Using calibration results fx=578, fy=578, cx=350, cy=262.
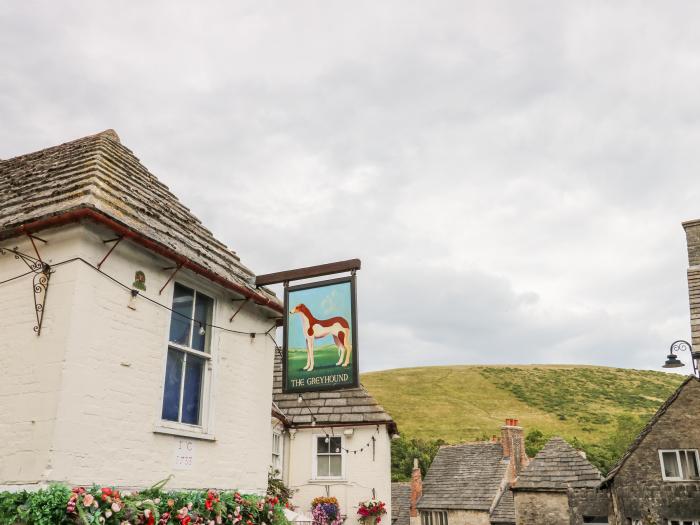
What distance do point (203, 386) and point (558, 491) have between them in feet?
76.3

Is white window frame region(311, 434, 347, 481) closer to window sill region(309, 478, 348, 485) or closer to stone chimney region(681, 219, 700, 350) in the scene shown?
window sill region(309, 478, 348, 485)

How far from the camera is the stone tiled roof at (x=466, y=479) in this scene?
1439 inches

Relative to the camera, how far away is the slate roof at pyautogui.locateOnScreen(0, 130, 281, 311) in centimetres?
748

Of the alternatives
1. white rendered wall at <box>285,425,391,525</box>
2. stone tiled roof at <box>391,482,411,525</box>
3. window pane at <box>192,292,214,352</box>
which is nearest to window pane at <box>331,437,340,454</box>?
white rendered wall at <box>285,425,391,525</box>

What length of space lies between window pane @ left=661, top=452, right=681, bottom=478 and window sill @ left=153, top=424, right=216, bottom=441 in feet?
59.8

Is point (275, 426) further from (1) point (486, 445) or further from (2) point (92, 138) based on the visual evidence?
(1) point (486, 445)

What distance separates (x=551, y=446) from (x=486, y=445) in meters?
13.2

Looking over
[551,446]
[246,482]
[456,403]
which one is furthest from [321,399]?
[456,403]

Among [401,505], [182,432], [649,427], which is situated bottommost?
[401,505]

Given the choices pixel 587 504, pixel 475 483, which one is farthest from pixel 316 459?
pixel 475 483

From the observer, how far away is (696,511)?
1966 cm

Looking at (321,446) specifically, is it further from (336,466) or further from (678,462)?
(678,462)

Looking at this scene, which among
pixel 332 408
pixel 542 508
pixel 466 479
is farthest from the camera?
pixel 466 479

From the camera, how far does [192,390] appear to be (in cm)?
849
